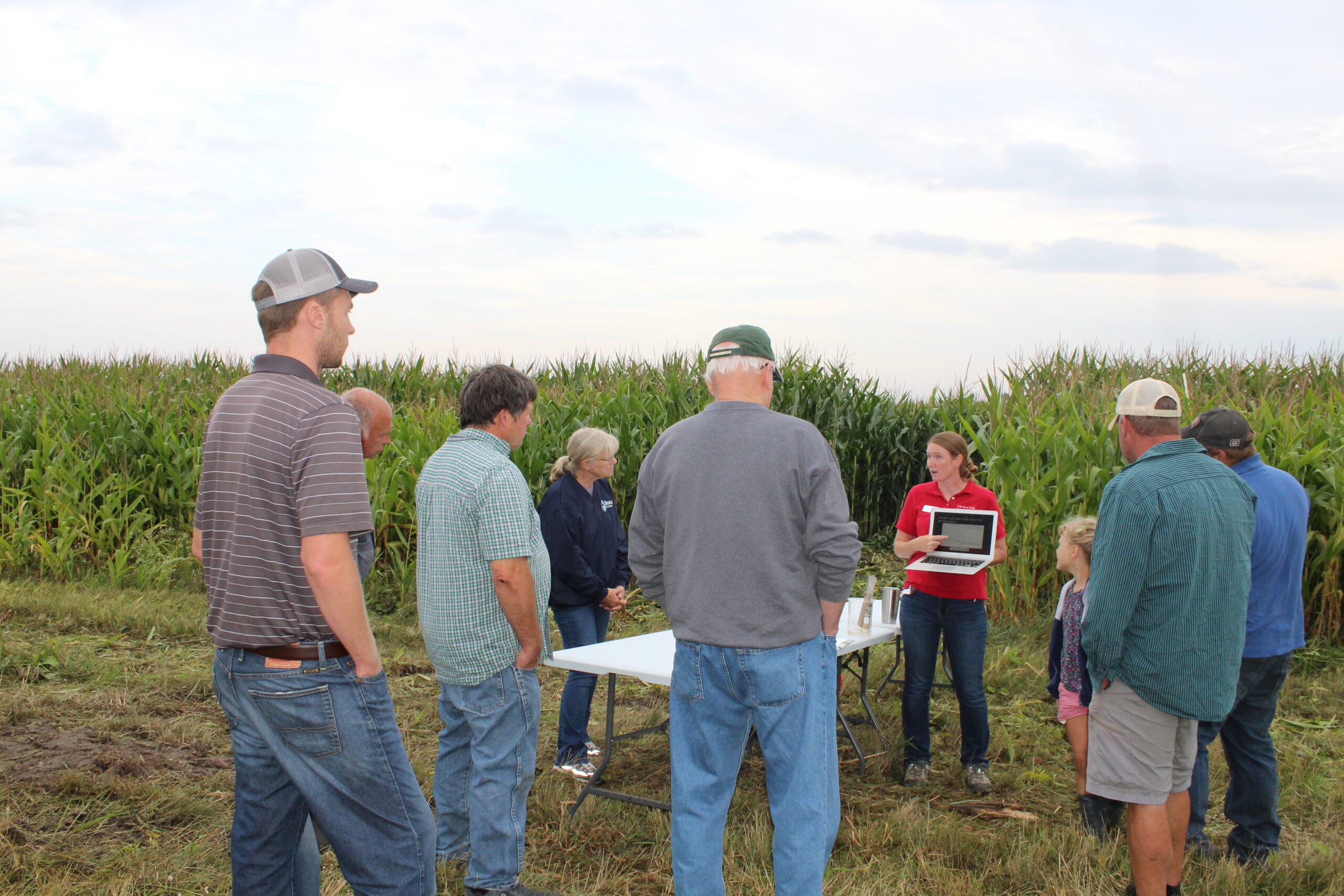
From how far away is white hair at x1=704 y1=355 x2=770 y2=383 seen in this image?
9.73ft

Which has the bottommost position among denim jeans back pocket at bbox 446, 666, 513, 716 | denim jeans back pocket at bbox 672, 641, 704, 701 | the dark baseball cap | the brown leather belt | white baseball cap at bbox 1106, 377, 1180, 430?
denim jeans back pocket at bbox 446, 666, 513, 716

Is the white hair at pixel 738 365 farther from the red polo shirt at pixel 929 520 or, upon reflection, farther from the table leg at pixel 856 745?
the table leg at pixel 856 745

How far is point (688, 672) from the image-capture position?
2986 mm

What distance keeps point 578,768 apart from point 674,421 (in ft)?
24.4

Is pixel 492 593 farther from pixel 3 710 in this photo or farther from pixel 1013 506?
pixel 1013 506

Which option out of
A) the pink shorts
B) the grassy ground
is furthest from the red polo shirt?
the grassy ground

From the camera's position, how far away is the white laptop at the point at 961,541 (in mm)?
4734

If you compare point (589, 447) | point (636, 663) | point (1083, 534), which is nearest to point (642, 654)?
point (636, 663)

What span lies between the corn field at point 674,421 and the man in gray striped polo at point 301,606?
20.6 feet

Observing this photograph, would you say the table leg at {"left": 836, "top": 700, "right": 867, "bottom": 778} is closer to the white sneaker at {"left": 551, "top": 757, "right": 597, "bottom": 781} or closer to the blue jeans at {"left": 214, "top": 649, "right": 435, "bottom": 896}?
the white sneaker at {"left": 551, "top": 757, "right": 597, "bottom": 781}

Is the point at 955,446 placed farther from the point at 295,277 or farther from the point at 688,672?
the point at 295,277

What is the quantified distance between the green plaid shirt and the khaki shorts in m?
2.02

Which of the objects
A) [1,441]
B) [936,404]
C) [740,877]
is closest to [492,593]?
[740,877]

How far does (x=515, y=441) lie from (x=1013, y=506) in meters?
5.24
